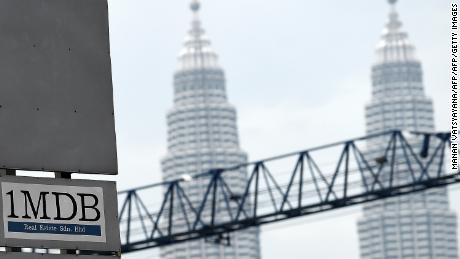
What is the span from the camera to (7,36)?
16906 millimetres

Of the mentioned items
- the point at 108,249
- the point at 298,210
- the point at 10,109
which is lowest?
the point at 108,249

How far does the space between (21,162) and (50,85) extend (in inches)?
33.9

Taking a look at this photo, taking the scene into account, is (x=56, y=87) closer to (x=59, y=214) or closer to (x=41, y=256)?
(x=59, y=214)

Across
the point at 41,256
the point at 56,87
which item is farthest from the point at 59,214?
the point at 56,87

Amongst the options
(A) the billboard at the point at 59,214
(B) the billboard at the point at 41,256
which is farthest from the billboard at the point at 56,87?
(B) the billboard at the point at 41,256

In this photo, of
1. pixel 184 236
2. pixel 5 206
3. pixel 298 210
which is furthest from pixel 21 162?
pixel 184 236

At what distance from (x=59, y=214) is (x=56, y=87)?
4.27 feet

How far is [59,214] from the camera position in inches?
666

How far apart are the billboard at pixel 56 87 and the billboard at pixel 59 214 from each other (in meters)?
0.18

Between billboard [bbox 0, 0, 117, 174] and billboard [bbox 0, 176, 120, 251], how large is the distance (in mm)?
181

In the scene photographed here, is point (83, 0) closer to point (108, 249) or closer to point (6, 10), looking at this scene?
point (6, 10)

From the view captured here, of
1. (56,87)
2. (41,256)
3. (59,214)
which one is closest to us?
(41,256)

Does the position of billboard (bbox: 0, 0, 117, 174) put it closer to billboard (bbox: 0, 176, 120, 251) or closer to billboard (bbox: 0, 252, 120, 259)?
billboard (bbox: 0, 176, 120, 251)

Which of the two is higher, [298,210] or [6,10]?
[298,210]
